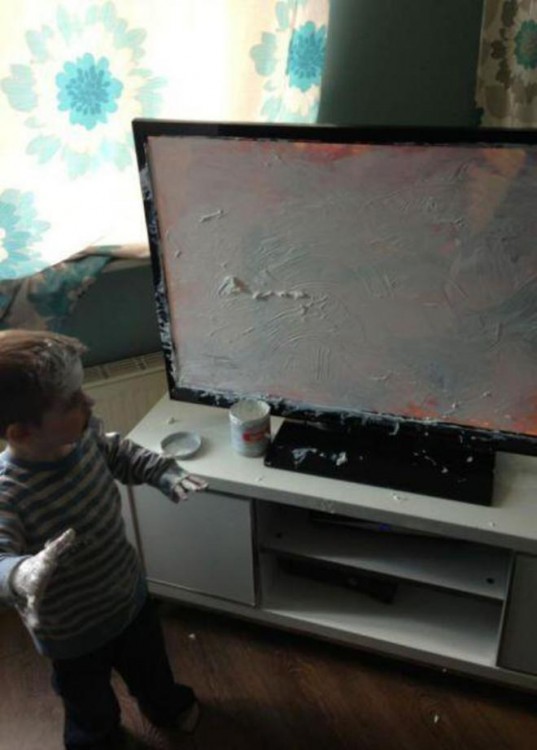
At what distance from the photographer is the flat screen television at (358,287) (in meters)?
1.17

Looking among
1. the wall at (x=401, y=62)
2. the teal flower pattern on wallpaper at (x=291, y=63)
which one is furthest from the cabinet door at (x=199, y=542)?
the wall at (x=401, y=62)

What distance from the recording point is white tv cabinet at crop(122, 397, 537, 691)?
1.35 m

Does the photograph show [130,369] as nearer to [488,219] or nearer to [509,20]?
[488,219]

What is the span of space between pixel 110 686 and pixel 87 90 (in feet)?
3.87

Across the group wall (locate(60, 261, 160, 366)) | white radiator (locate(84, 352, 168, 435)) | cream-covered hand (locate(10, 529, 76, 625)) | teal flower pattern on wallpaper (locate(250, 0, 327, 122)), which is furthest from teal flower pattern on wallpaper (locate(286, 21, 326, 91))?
cream-covered hand (locate(10, 529, 76, 625))

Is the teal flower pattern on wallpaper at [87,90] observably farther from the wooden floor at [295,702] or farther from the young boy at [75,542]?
the wooden floor at [295,702]

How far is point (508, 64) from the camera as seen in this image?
155cm

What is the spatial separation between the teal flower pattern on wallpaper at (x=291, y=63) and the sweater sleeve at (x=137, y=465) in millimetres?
781

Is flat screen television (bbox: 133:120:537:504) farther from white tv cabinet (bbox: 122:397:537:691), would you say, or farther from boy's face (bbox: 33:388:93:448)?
boy's face (bbox: 33:388:93:448)

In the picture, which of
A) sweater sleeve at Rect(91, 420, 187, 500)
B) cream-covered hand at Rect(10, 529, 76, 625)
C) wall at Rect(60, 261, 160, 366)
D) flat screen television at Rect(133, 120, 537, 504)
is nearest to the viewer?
cream-covered hand at Rect(10, 529, 76, 625)

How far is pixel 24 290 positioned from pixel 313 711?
1110 millimetres

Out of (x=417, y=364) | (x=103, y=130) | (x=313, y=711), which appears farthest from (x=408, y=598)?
(x=103, y=130)

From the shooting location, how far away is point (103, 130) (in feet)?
4.75

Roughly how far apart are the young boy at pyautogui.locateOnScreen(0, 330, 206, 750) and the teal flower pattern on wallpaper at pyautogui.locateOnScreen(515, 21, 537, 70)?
3.79 feet
